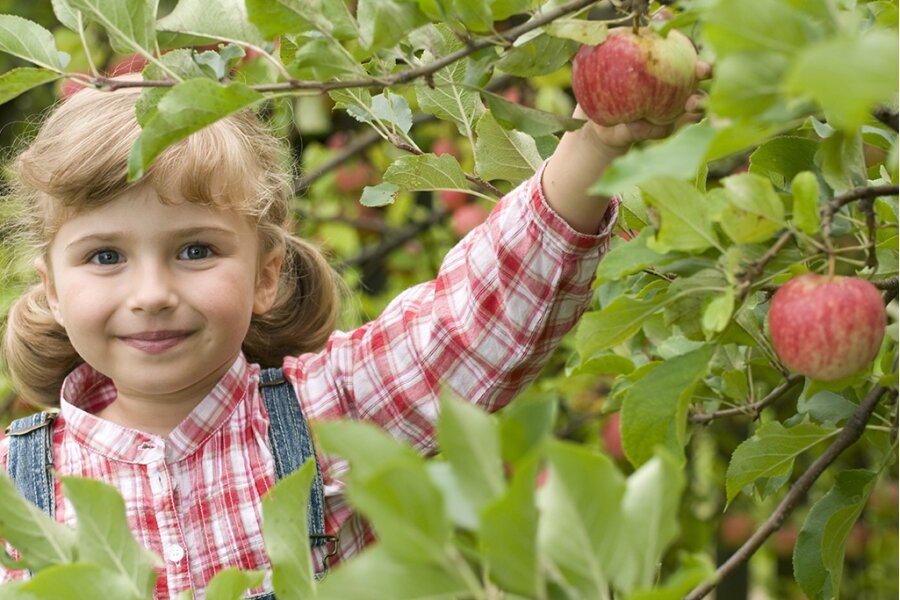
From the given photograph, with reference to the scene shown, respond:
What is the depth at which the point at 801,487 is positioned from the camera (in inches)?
33.4

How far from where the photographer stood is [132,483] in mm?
1475

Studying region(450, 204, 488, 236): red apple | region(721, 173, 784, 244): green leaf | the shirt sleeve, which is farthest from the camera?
region(450, 204, 488, 236): red apple

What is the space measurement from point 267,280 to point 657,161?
1.08 m

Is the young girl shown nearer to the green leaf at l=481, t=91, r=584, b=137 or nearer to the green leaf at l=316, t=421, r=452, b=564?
the green leaf at l=481, t=91, r=584, b=137

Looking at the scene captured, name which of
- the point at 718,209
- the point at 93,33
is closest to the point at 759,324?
the point at 718,209

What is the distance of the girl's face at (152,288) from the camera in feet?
4.45

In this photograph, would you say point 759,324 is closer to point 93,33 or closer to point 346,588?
point 346,588

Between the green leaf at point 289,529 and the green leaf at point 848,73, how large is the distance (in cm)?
38

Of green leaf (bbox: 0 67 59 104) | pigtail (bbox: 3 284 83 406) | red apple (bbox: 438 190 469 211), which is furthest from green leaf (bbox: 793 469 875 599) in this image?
red apple (bbox: 438 190 469 211)

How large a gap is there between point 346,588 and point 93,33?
11.3 feet

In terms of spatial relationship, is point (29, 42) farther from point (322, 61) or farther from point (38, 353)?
point (38, 353)

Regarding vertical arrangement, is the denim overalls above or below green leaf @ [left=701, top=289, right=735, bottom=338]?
below

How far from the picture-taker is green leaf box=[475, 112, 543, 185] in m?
1.08

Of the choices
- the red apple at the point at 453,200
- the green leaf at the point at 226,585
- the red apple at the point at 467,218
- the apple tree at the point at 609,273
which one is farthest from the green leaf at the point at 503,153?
the red apple at the point at 453,200
